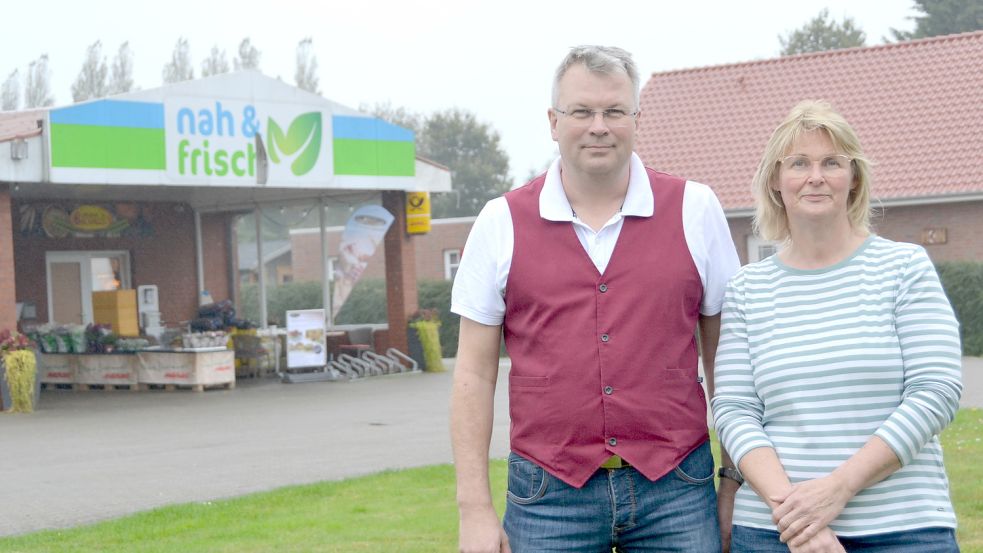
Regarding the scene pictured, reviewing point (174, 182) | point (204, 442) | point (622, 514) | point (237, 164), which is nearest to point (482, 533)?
point (622, 514)

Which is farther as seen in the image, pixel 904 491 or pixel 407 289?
pixel 407 289

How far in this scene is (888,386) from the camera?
9.98 feet

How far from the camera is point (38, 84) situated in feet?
224

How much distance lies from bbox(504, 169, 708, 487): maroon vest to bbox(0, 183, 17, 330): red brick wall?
1555 centimetres

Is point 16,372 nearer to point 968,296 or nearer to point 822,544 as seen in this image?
point 822,544

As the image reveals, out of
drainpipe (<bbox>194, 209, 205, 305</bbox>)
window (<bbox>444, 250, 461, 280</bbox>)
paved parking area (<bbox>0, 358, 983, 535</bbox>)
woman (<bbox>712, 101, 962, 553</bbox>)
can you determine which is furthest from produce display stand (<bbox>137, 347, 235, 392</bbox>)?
window (<bbox>444, 250, 461, 280</bbox>)

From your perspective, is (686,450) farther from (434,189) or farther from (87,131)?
(434,189)

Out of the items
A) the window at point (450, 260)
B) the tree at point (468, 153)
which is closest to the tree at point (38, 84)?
the tree at point (468, 153)

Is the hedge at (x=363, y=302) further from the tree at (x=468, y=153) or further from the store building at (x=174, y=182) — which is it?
the tree at (x=468, y=153)

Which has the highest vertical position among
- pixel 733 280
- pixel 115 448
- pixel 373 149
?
pixel 373 149

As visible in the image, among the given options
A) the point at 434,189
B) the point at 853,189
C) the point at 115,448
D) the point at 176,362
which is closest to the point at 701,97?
the point at 434,189

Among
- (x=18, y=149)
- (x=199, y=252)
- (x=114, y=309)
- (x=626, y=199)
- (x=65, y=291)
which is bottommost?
(x=114, y=309)

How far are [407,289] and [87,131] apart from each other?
23.3ft

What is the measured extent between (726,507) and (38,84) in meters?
69.8
